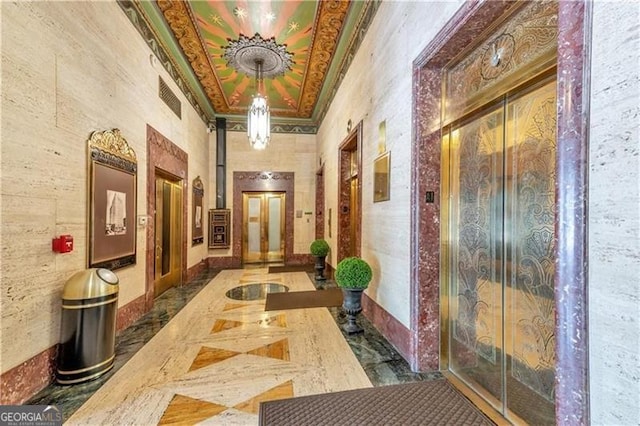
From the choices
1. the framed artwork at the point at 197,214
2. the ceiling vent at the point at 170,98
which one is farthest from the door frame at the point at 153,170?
the framed artwork at the point at 197,214

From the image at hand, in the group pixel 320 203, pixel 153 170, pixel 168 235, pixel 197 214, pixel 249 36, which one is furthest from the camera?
pixel 320 203

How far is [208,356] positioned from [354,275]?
169cm

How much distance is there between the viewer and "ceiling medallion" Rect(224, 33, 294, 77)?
438 centimetres

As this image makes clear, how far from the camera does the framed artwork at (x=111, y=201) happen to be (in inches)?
110

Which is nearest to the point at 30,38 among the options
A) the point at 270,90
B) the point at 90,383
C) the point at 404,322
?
the point at 90,383

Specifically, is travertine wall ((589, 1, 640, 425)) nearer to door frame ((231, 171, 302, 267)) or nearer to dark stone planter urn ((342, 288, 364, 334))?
dark stone planter urn ((342, 288, 364, 334))

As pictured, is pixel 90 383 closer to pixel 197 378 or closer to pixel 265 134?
pixel 197 378

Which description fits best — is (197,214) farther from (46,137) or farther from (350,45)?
(350,45)

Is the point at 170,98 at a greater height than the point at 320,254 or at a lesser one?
greater

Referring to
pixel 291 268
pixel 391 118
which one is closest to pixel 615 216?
pixel 391 118

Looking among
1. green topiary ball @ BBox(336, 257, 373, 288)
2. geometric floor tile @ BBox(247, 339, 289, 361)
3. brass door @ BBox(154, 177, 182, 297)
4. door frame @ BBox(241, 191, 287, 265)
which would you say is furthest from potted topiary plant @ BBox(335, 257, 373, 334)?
door frame @ BBox(241, 191, 287, 265)

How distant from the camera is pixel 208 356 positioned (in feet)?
8.84

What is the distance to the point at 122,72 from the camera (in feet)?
11.1

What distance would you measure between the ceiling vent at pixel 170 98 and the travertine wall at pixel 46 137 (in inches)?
47.2
